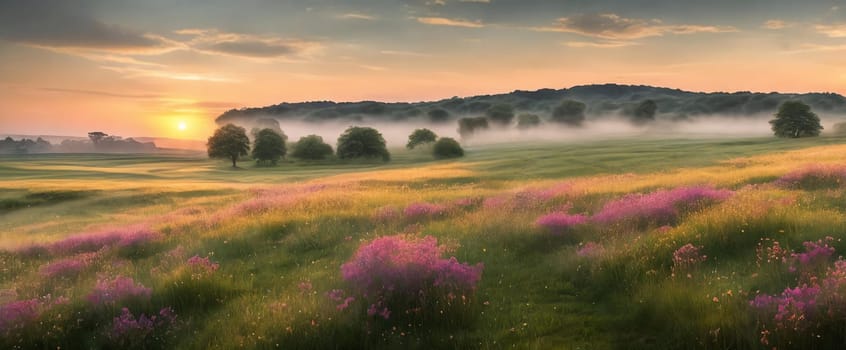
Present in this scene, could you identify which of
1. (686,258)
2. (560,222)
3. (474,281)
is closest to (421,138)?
(560,222)

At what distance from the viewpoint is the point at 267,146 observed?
87.3 metres

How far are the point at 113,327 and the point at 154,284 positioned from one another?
6.91ft

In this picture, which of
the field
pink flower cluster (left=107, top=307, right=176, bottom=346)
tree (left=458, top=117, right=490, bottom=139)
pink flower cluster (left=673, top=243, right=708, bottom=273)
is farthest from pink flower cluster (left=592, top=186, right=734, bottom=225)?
tree (left=458, top=117, right=490, bottom=139)

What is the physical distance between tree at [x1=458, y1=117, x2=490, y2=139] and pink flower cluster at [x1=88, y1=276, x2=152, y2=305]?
576ft

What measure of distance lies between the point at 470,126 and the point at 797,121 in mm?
111220

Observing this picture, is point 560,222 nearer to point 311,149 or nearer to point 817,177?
point 817,177

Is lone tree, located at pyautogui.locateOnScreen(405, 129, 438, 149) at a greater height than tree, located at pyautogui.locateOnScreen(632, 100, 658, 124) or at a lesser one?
lesser

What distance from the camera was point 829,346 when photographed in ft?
19.1

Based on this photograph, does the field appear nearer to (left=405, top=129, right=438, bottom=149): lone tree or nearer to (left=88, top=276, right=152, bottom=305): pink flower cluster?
(left=88, top=276, right=152, bottom=305): pink flower cluster

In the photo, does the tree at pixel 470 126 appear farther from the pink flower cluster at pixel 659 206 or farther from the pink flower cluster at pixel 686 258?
the pink flower cluster at pixel 686 258

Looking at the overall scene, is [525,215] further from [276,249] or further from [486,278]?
[276,249]

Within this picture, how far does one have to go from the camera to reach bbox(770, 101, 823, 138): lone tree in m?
83.1

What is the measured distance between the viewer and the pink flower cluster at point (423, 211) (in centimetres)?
→ 1620

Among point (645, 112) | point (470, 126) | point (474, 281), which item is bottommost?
point (474, 281)
